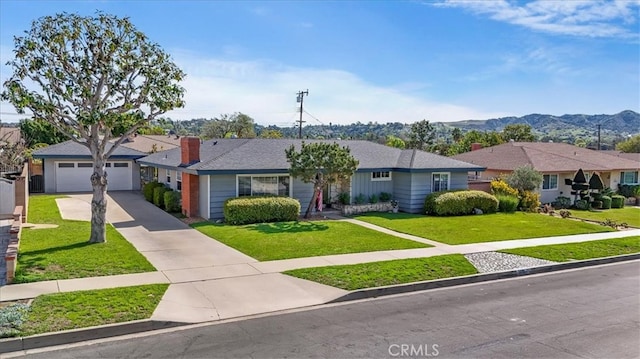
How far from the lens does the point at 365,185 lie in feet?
86.2

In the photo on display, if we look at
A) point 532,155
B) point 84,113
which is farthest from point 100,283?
point 532,155

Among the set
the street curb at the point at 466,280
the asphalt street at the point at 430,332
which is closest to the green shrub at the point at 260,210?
the street curb at the point at 466,280

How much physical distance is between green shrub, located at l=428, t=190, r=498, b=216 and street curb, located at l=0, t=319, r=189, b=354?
1806 centimetres

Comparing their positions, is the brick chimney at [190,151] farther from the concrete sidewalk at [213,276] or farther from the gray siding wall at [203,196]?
the concrete sidewalk at [213,276]

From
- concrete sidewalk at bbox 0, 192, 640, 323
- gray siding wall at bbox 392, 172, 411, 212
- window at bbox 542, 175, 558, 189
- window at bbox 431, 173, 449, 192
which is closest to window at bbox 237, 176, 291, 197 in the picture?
concrete sidewalk at bbox 0, 192, 640, 323

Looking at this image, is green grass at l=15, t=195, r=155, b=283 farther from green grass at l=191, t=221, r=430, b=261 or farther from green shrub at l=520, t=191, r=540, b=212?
green shrub at l=520, t=191, r=540, b=212

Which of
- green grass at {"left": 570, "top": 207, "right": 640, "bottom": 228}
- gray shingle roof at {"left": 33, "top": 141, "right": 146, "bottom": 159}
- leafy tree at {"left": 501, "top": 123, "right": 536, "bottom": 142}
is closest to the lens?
green grass at {"left": 570, "top": 207, "right": 640, "bottom": 228}

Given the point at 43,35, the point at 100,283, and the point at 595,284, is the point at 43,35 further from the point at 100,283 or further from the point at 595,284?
the point at 595,284

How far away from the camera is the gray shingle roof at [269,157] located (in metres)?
22.9

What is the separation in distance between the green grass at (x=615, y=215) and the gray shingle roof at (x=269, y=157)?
6.65 meters

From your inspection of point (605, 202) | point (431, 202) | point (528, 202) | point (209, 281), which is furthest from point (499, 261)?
point (605, 202)

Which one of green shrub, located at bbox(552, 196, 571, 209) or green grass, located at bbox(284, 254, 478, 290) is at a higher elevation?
green shrub, located at bbox(552, 196, 571, 209)

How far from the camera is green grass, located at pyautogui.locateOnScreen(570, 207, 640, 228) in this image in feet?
86.8

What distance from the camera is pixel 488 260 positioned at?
15.5m
